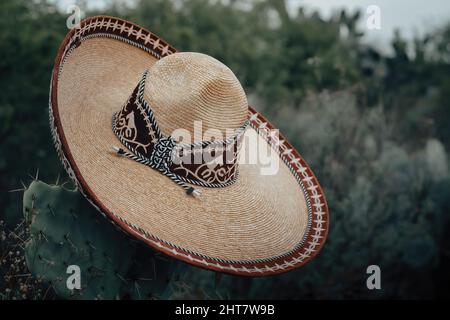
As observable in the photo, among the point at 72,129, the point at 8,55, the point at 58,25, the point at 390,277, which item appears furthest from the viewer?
the point at 58,25

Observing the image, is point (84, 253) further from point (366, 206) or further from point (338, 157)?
point (338, 157)

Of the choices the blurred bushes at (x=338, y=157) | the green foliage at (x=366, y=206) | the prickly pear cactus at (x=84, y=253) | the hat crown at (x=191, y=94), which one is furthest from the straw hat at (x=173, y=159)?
the green foliage at (x=366, y=206)

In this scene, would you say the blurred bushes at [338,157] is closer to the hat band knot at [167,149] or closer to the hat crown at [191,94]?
the hat band knot at [167,149]

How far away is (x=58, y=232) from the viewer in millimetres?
3066

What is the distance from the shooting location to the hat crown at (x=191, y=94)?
2881mm

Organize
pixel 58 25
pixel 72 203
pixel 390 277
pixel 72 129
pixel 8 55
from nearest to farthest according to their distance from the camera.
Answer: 1. pixel 72 129
2. pixel 72 203
3. pixel 390 277
4. pixel 8 55
5. pixel 58 25

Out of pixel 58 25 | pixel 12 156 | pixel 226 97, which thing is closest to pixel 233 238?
pixel 226 97

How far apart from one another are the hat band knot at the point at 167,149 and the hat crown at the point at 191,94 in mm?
44

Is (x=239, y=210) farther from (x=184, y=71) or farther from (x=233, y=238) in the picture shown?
(x=184, y=71)

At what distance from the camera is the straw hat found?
2.71 metres

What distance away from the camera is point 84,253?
3115mm

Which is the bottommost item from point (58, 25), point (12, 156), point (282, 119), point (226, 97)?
point (226, 97)

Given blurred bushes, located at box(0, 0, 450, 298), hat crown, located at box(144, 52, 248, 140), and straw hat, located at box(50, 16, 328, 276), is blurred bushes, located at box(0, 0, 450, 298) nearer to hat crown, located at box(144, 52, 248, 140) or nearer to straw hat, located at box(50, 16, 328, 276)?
straw hat, located at box(50, 16, 328, 276)

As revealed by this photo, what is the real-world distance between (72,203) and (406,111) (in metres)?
8.20
